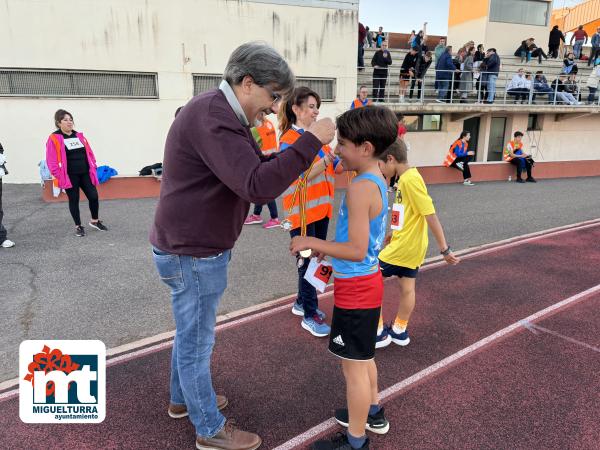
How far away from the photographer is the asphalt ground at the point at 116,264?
418 centimetres

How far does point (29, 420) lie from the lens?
9.43 ft

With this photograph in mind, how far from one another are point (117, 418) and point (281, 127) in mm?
2605

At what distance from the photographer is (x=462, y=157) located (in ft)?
42.9

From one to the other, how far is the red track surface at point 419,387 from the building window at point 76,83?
10068 mm

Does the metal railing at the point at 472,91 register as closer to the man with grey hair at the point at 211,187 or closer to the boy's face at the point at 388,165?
the boy's face at the point at 388,165

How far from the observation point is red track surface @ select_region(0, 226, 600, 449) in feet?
9.07

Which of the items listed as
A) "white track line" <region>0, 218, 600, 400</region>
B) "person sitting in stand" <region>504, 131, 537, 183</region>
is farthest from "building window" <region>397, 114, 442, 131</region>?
"white track line" <region>0, 218, 600, 400</region>

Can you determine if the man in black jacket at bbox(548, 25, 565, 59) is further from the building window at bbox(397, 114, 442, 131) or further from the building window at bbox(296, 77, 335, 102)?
the building window at bbox(296, 77, 335, 102)

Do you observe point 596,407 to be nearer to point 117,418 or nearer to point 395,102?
point 117,418

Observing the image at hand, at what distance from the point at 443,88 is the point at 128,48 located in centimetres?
1138

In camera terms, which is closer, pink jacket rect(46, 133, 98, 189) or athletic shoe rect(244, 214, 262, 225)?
pink jacket rect(46, 133, 98, 189)

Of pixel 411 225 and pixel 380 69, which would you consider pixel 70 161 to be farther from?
pixel 380 69

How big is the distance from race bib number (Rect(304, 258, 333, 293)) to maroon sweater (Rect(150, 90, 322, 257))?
698 mm

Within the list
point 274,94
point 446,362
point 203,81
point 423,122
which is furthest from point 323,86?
point 274,94
